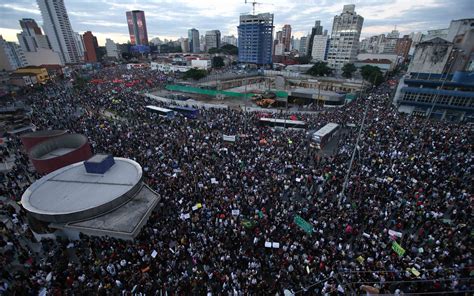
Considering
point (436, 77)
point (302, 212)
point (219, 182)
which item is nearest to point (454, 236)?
point (302, 212)

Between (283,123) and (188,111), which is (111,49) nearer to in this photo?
(188,111)

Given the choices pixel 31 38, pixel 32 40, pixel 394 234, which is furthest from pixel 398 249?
pixel 31 38

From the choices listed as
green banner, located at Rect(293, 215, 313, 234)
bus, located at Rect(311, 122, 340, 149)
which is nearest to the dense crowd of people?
green banner, located at Rect(293, 215, 313, 234)

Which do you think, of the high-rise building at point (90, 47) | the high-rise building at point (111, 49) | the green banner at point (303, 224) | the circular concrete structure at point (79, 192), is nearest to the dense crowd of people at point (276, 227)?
the green banner at point (303, 224)

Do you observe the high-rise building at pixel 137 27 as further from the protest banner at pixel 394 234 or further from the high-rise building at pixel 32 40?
the protest banner at pixel 394 234

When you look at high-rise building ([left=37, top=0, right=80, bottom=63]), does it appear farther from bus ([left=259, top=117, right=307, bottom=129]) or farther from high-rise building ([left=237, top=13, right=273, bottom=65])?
bus ([left=259, top=117, right=307, bottom=129])

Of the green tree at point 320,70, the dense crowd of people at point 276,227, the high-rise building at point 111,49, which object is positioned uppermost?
the high-rise building at point 111,49
